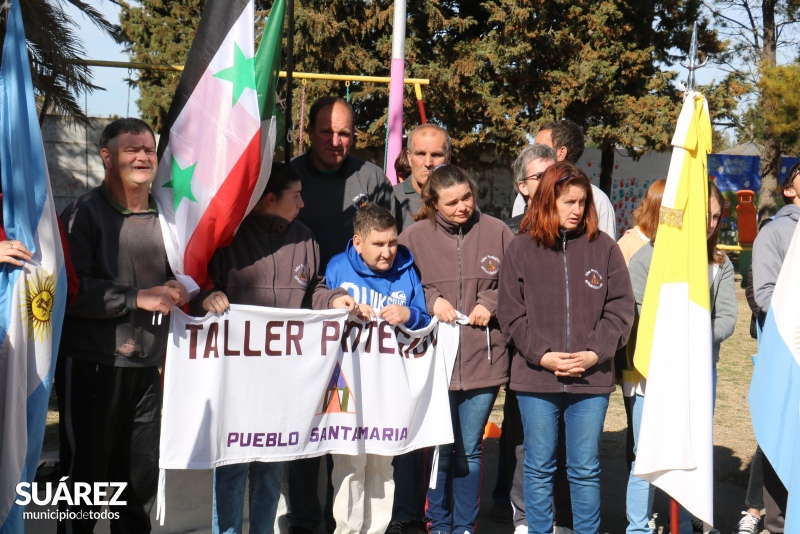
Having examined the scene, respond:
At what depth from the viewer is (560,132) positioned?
5664 mm

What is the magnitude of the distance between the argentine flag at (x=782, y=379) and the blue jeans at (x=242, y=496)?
8.23ft

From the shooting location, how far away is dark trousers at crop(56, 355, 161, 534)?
13.5 ft

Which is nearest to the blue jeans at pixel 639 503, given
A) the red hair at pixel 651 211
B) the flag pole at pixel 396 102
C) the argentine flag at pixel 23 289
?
the red hair at pixel 651 211

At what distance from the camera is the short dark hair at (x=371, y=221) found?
14.5 ft

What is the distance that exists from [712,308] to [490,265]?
1298mm

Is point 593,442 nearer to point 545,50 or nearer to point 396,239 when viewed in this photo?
point 396,239

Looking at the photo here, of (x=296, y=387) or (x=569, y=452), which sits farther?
(x=569, y=452)

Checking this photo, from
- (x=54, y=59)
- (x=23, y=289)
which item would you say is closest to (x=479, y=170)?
(x=54, y=59)

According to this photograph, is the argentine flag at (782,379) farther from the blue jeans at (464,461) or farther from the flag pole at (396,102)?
the flag pole at (396,102)

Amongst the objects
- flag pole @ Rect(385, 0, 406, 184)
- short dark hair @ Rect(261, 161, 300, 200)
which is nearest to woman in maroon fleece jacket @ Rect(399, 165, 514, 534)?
short dark hair @ Rect(261, 161, 300, 200)

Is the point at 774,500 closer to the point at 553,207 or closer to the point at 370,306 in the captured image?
the point at 553,207

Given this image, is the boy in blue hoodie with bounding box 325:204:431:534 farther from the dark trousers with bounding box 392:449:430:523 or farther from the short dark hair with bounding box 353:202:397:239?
the dark trousers with bounding box 392:449:430:523

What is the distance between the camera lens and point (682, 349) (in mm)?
4281

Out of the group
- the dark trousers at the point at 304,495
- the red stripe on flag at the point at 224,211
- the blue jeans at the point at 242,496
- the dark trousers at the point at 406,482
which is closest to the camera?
the red stripe on flag at the point at 224,211
